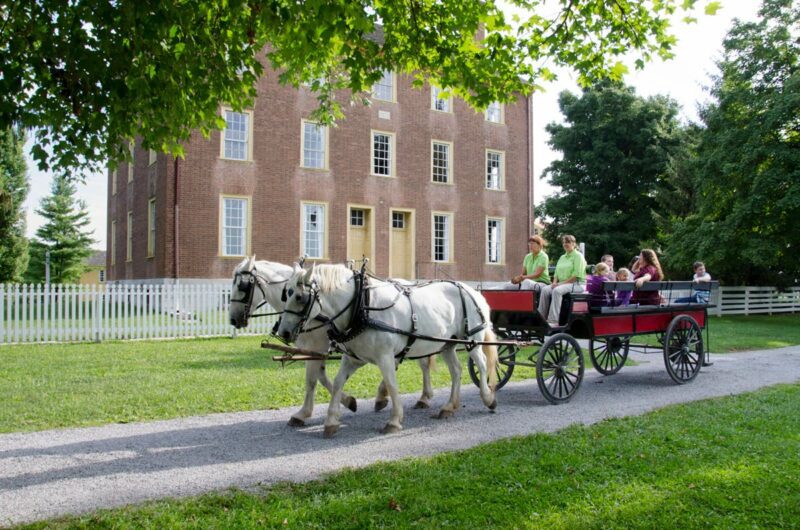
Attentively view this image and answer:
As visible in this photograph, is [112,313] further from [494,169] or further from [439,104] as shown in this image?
[494,169]

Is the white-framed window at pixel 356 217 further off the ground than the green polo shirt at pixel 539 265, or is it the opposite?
the white-framed window at pixel 356 217

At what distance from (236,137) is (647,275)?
1780 cm

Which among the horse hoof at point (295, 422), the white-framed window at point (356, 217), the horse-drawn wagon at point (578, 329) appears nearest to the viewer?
the horse hoof at point (295, 422)

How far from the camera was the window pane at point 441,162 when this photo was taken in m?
28.1

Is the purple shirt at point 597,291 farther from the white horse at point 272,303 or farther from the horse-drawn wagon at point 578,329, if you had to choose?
the white horse at point 272,303

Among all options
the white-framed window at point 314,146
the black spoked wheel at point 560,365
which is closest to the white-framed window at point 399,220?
the white-framed window at point 314,146

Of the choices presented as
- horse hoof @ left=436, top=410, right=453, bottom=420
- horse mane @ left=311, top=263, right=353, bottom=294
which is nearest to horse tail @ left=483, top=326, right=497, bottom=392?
horse hoof @ left=436, top=410, right=453, bottom=420

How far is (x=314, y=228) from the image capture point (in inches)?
990

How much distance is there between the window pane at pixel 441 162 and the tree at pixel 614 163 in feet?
44.1

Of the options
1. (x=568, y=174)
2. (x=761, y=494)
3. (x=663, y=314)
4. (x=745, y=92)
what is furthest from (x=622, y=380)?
(x=568, y=174)

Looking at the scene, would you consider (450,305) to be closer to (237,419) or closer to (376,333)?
(376,333)

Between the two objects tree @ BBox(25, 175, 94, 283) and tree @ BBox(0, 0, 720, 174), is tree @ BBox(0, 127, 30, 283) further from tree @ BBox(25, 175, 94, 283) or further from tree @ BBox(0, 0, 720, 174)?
tree @ BBox(0, 0, 720, 174)

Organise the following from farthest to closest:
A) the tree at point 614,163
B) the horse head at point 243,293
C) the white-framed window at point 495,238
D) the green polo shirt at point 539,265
Result: the tree at point 614,163 < the white-framed window at point 495,238 < the green polo shirt at point 539,265 < the horse head at point 243,293

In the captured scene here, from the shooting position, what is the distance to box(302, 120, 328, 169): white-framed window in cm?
2503
